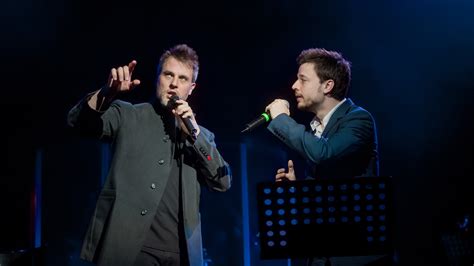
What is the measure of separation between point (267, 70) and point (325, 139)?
2.19 metres

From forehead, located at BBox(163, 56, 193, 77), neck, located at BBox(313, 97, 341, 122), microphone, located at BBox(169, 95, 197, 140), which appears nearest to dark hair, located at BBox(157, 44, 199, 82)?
forehead, located at BBox(163, 56, 193, 77)

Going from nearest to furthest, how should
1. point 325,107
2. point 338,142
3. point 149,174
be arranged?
point 338,142 < point 149,174 < point 325,107

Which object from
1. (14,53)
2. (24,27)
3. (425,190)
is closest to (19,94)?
(14,53)

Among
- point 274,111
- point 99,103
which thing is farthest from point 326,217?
point 99,103

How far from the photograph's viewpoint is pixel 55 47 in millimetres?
3910

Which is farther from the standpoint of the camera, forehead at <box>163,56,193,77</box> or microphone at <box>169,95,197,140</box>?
forehead at <box>163,56,193,77</box>

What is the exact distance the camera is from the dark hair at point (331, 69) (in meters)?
2.50

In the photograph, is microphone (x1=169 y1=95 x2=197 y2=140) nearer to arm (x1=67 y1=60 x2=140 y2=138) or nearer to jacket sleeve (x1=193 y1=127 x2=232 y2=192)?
jacket sleeve (x1=193 y1=127 x2=232 y2=192)

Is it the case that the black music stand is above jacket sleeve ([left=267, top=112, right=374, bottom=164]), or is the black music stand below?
below

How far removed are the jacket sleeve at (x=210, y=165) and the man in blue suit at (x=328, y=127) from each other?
31cm

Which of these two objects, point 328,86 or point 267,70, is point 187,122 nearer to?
point 328,86

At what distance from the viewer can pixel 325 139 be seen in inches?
83.8

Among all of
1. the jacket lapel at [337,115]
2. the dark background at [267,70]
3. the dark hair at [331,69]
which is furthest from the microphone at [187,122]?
the dark background at [267,70]

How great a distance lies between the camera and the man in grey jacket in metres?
2.03
